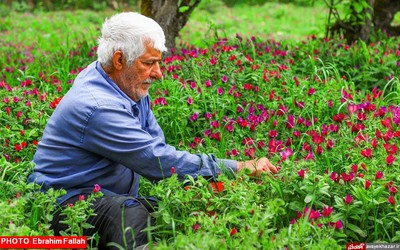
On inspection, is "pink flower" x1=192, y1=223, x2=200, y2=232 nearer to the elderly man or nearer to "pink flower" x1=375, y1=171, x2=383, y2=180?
the elderly man

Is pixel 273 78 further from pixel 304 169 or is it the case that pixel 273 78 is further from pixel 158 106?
pixel 304 169

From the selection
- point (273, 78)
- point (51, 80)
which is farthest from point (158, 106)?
point (51, 80)

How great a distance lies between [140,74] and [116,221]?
864mm

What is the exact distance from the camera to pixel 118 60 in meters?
3.92

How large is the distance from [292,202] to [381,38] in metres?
4.85

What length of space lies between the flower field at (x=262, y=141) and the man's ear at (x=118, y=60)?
30.5 inches

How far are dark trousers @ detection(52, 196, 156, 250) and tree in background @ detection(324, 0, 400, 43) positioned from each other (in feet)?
14.3

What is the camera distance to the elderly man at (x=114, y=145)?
3705 mm

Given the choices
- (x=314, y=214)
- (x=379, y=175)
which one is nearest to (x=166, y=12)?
(x=379, y=175)

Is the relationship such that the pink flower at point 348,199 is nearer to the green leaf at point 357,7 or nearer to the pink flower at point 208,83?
the pink flower at point 208,83

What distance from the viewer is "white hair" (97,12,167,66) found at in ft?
12.7

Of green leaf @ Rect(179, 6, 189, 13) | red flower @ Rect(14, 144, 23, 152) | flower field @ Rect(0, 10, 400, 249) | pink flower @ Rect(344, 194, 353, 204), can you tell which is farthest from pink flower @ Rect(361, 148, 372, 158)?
green leaf @ Rect(179, 6, 189, 13)

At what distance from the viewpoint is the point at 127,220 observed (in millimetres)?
3648

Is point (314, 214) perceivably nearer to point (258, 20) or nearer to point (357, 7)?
point (357, 7)
